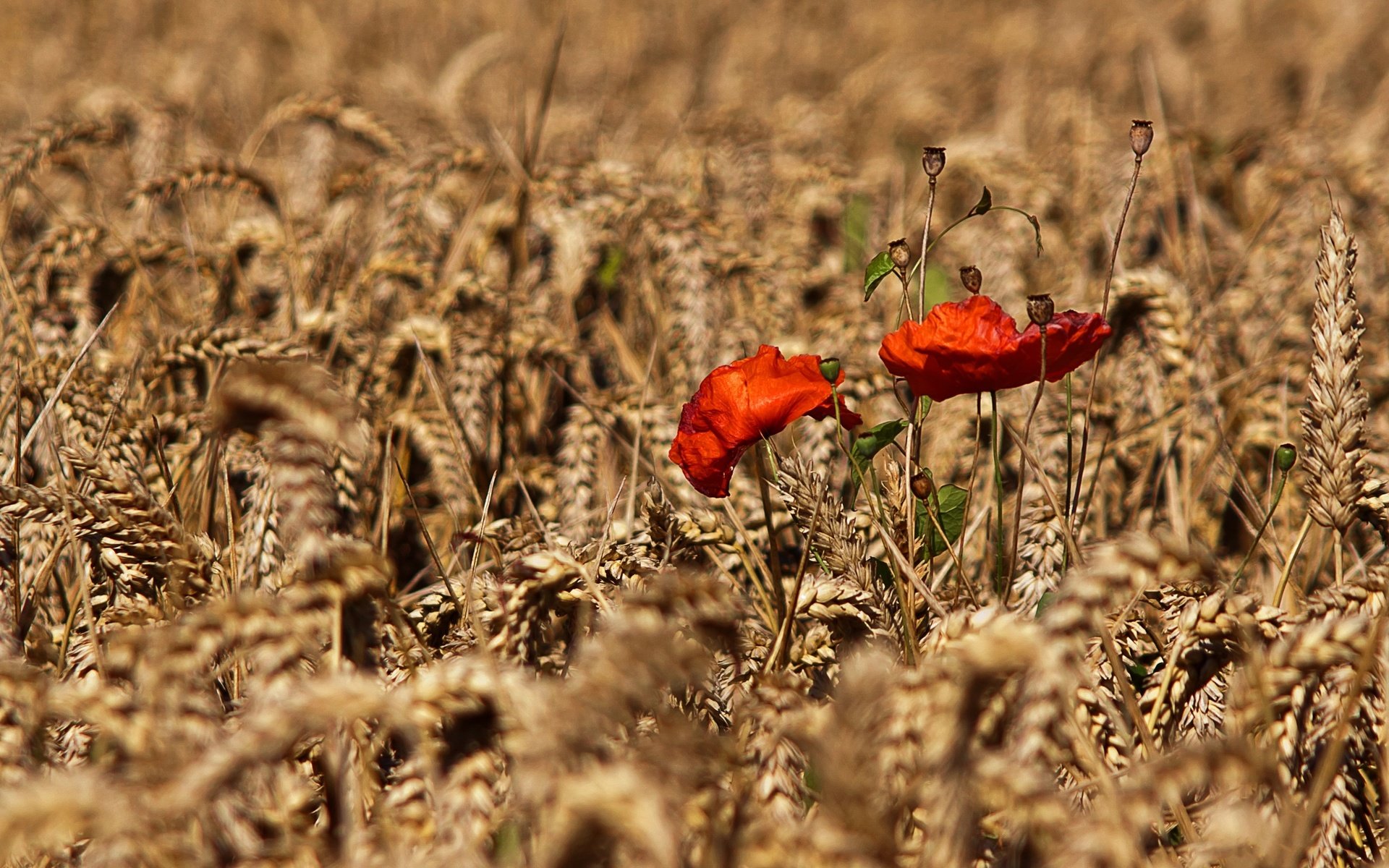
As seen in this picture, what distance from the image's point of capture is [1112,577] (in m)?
0.75

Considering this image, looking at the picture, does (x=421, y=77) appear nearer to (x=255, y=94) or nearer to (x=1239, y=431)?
(x=255, y=94)

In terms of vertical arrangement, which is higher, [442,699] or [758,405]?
[758,405]

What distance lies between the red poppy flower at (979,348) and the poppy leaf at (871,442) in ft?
0.22

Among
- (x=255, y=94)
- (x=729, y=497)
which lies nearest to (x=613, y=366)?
(x=729, y=497)

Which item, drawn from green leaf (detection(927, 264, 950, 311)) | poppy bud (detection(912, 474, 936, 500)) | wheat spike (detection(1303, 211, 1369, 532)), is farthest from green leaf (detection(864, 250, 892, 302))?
green leaf (detection(927, 264, 950, 311))

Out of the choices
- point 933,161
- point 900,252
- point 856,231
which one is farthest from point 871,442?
point 856,231

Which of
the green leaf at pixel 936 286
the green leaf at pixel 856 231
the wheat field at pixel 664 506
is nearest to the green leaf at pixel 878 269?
the wheat field at pixel 664 506

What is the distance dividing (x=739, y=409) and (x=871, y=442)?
0.42 feet

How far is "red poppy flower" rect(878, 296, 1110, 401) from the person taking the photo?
41.4 inches

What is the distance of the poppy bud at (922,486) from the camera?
1.13 m

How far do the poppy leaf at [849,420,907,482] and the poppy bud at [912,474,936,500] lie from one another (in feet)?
0.15

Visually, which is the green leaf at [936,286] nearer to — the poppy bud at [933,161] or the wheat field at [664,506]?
the wheat field at [664,506]

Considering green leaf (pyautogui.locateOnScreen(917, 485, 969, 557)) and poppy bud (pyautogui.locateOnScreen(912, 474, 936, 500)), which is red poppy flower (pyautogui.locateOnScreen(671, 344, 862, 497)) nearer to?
poppy bud (pyautogui.locateOnScreen(912, 474, 936, 500))

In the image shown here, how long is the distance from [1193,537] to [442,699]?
51.2 inches
